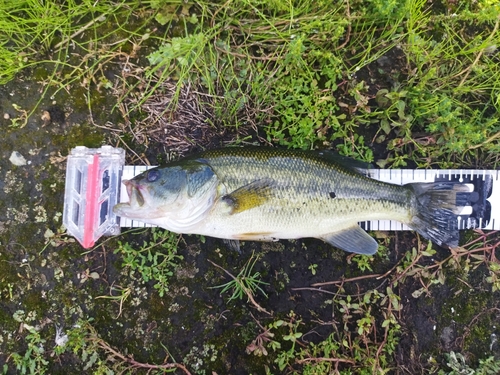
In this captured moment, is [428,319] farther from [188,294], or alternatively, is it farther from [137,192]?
[137,192]

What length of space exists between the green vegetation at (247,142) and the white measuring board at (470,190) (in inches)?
4.6

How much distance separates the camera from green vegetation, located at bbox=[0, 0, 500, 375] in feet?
11.7

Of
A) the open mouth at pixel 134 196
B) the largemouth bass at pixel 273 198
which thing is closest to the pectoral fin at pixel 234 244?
the largemouth bass at pixel 273 198

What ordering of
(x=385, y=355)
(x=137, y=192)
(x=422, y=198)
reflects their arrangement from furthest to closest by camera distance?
(x=385, y=355) → (x=422, y=198) → (x=137, y=192)

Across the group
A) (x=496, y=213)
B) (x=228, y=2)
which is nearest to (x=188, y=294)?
(x=228, y=2)

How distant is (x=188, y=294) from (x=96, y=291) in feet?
2.82

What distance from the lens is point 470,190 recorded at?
142 inches

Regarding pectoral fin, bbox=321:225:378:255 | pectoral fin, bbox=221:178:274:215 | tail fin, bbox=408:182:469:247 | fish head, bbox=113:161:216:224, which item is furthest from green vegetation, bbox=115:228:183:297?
tail fin, bbox=408:182:469:247

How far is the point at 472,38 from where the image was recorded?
3.80 meters

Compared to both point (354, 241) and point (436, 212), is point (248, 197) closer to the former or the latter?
point (354, 241)

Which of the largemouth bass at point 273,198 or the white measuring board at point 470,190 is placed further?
the white measuring board at point 470,190

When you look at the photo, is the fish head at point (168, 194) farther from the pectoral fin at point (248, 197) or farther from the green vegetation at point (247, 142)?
the green vegetation at point (247, 142)

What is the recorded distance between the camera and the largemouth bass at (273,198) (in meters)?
3.07

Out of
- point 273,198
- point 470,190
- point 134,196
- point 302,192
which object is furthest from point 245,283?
point 470,190
